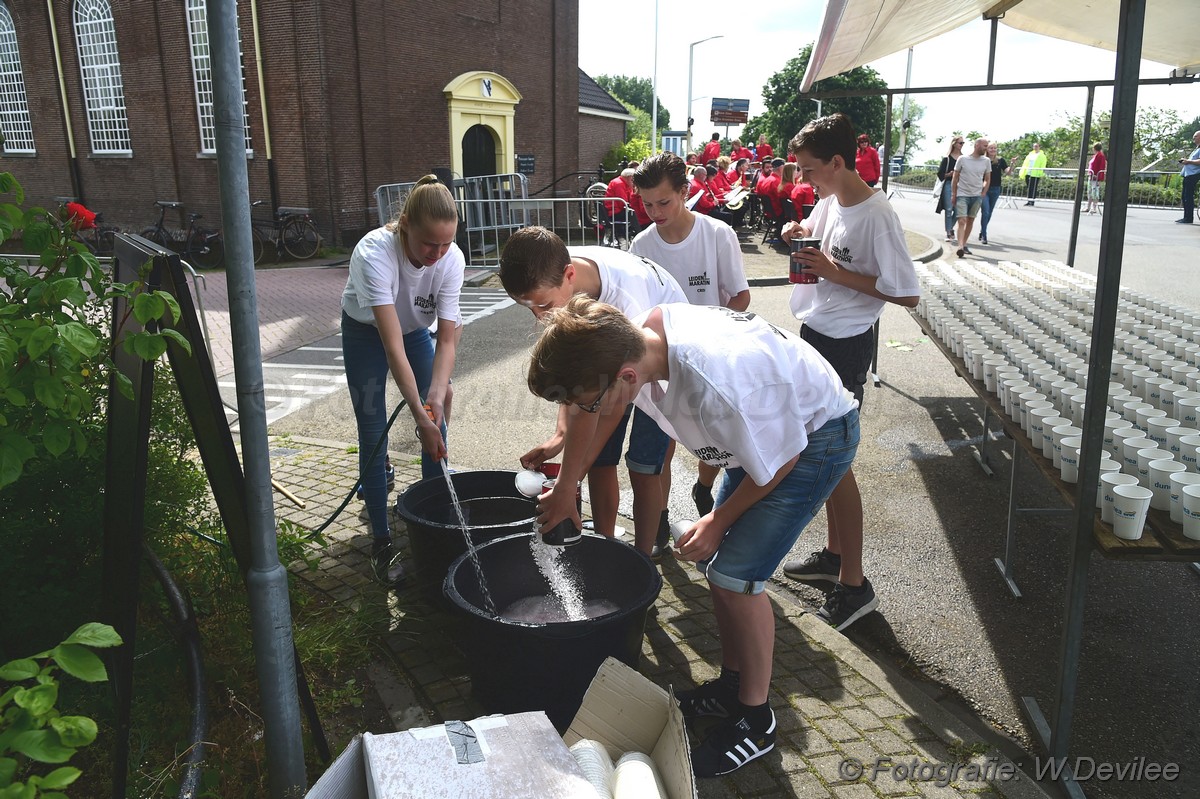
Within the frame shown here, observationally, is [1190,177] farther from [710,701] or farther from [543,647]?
[543,647]

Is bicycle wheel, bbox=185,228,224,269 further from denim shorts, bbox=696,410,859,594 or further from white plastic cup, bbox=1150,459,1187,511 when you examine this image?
white plastic cup, bbox=1150,459,1187,511

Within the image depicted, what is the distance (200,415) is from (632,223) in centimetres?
1374

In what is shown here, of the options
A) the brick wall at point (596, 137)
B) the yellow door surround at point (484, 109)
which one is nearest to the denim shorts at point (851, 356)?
the yellow door surround at point (484, 109)

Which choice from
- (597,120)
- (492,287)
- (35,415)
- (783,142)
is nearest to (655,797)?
(35,415)

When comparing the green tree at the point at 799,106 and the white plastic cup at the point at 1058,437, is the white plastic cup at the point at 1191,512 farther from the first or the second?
the green tree at the point at 799,106

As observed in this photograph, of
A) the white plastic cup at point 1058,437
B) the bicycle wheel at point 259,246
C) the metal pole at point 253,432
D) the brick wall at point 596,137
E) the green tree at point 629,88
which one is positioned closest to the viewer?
the metal pole at point 253,432

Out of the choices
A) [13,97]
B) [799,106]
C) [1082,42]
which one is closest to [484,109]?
[13,97]

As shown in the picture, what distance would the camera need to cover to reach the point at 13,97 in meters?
24.8

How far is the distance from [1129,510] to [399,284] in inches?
120

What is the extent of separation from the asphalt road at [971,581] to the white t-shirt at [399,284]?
1.68 metres

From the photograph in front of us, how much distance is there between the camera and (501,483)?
4148mm

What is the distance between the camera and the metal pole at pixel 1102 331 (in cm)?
234

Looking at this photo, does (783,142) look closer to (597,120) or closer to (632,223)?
(597,120)

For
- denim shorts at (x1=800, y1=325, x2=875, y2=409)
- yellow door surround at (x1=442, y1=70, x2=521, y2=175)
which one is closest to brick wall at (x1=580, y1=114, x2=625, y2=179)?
yellow door surround at (x1=442, y1=70, x2=521, y2=175)
